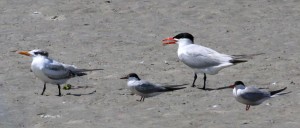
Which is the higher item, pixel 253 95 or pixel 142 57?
pixel 253 95

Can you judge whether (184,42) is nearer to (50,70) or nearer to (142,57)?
(142,57)

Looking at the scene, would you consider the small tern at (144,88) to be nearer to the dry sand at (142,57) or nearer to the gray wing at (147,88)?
the gray wing at (147,88)

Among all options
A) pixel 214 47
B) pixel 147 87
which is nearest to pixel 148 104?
pixel 147 87

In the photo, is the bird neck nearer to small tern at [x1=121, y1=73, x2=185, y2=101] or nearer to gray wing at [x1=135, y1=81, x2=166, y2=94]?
small tern at [x1=121, y1=73, x2=185, y2=101]

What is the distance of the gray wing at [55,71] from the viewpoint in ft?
43.4

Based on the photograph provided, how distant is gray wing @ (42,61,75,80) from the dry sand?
0.33 m

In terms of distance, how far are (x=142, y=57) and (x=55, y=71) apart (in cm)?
272

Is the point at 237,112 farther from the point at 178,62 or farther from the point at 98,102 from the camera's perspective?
the point at 178,62

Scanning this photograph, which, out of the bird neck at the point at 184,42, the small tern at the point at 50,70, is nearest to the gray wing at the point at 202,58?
the bird neck at the point at 184,42

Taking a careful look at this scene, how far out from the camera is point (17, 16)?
1888cm

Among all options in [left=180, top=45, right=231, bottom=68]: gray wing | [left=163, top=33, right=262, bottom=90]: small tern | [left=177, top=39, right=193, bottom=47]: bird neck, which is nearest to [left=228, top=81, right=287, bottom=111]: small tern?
[left=163, top=33, right=262, bottom=90]: small tern

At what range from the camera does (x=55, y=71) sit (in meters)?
13.3

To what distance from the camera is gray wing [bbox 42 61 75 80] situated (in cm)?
1322

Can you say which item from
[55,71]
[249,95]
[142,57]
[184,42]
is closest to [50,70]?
[55,71]
